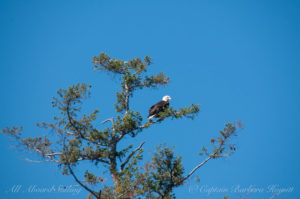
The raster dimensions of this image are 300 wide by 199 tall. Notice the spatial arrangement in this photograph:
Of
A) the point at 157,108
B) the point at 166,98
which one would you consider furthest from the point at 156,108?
the point at 166,98

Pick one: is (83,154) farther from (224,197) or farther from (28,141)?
(224,197)

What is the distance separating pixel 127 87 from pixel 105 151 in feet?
9.53

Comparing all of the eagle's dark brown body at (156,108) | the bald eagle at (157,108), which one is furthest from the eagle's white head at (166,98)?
the eagle's dark brown body at (156,108)

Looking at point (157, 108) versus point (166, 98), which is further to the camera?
point (166, 98)

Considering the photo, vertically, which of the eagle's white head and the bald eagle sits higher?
the eagle's white head

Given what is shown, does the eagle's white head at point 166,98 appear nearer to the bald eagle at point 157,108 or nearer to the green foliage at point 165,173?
the bald eagle at point 157,108

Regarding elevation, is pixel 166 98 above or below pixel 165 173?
above

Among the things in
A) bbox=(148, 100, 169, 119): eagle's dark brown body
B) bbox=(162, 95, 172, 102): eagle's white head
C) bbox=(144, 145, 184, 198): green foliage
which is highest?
bbox=(162, 95, 172, 102): eagle's white head

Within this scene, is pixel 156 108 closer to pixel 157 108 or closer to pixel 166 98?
pixel 157 108

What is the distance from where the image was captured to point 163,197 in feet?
38.5

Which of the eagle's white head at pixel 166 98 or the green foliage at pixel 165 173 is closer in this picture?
the green foliage at pixel 165 173

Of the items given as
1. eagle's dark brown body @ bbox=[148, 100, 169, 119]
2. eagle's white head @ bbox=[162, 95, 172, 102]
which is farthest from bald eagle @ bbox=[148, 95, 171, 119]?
eagle's white head @ bbox=[162, 95, 172, 102]

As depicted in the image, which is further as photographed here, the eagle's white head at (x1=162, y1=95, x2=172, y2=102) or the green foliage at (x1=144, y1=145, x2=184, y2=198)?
the eagle's white head at (x1=162, y1=95, x2=172, y2=102)

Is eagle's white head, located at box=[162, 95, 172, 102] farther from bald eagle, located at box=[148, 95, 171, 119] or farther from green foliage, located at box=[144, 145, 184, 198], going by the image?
green foliage, located at box=[144, 145, 184, 198]
